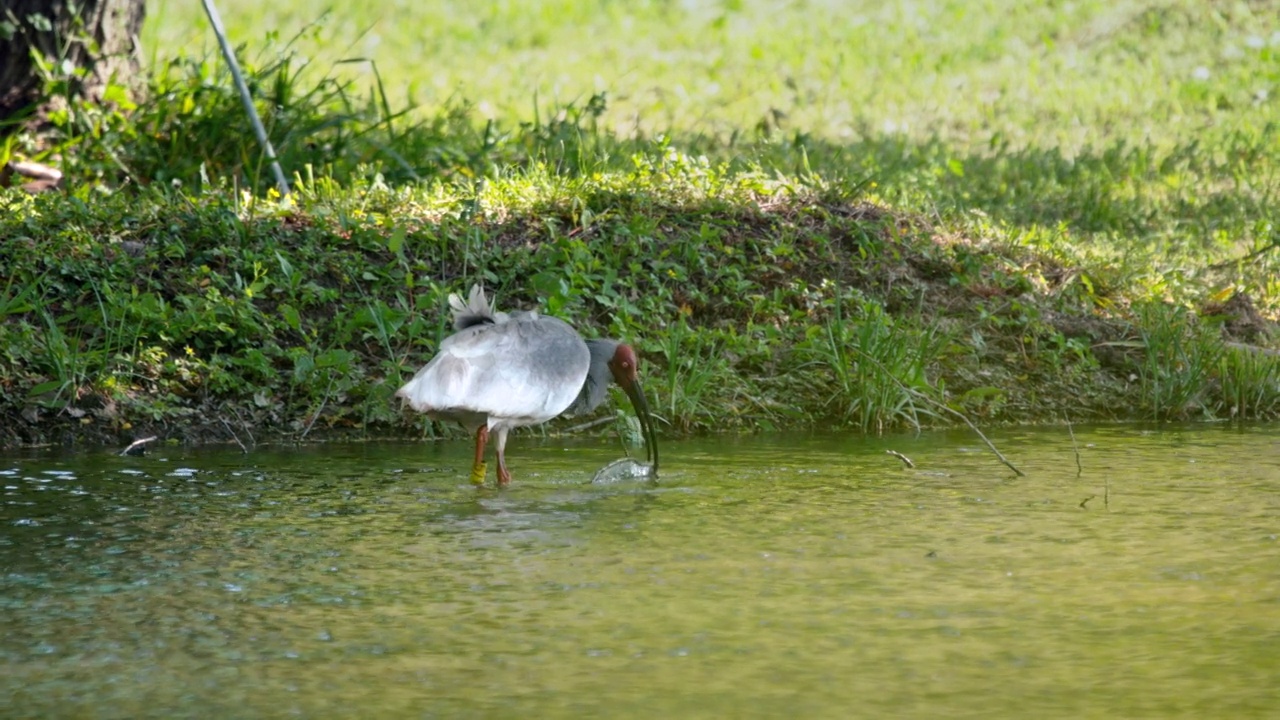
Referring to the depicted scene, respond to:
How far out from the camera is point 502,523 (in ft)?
16.7

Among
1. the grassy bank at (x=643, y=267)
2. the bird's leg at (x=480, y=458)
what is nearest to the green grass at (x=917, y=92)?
the grassy bank at (x=643, y=267)

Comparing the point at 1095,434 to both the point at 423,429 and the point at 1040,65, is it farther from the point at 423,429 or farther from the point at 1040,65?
the point at 1040,65

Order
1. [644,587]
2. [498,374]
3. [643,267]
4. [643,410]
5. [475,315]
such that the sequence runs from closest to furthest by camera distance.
Result: [644,587] < [498,374] < [475,315] < [643,410] < [643,267]

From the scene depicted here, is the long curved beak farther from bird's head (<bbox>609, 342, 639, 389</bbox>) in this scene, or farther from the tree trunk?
the tree trunk

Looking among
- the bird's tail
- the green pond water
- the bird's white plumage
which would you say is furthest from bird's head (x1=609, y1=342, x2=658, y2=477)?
the bird's tail

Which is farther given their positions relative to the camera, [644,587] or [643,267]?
[643,267]

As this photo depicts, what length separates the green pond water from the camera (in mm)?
3365

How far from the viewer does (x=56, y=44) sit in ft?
30.6

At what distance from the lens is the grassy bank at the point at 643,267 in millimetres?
7066

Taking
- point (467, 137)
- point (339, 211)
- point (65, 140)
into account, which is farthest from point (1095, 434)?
point (65, 140)

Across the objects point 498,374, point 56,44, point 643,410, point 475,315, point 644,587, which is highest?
point 56,44

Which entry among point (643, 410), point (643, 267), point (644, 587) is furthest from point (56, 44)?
point (644, 587)

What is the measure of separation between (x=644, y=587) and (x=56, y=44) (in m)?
6.38

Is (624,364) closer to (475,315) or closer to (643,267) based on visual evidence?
(475,315)
